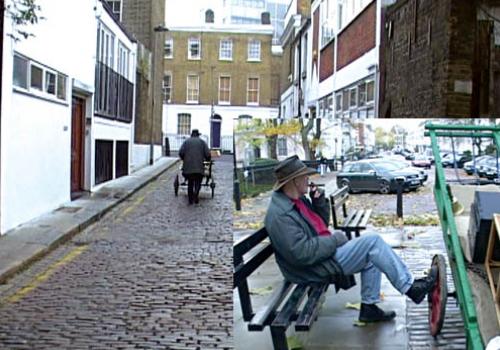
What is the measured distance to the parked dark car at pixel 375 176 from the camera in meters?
2.45

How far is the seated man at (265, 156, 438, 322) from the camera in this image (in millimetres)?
2426

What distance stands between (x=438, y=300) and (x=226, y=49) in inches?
1659

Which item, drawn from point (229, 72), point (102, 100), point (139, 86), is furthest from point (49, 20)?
point (229, 72)

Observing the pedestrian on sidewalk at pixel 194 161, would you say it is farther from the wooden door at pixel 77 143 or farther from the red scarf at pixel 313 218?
the red scarf at pixel 313 218

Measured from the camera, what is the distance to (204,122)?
4078cm

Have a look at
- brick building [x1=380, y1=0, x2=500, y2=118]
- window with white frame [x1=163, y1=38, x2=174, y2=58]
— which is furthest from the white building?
window with white frame [x1=163, y1=38, x2=174, y2=58]

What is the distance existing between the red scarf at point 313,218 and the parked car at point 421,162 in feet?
1.24

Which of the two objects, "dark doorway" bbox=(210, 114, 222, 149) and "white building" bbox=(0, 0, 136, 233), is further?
"white building" bbox=(0, 0, 136, 233)

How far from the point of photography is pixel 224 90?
137 feet

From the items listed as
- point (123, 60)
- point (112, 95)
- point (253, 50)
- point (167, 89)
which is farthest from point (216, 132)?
point (253, 50)

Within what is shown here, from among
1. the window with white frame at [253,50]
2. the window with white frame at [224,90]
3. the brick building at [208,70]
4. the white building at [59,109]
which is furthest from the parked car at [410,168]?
the window with white frame at [253,50]

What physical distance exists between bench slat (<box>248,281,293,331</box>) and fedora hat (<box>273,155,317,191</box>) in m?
0.35

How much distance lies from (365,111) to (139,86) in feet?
77.7

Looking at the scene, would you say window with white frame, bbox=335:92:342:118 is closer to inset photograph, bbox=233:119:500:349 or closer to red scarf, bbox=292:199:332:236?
Result: inset photograph, bbox=233:119:500:349
